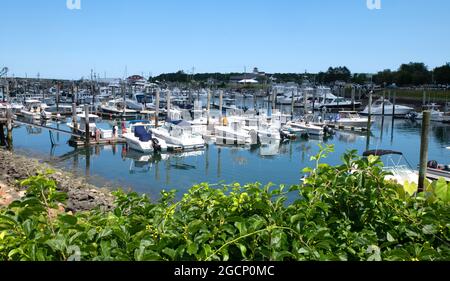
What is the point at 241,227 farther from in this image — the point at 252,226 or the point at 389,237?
the point at 389,237

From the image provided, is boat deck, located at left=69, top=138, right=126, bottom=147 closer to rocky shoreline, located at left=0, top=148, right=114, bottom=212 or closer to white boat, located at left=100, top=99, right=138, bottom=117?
rocky shoreline, located at left=0, top=148, right=114, bottom=212

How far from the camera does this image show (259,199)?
2.67m

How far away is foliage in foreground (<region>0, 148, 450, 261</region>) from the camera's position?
2041 mm

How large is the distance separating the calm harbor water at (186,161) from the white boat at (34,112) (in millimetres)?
6619

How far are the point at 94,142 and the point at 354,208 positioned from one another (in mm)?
30576

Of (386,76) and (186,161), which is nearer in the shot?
(186,161)

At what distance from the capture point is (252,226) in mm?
2186

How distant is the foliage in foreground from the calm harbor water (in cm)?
1463

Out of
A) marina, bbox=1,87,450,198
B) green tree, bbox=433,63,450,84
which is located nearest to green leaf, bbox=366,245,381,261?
marina, bbox=1,87,450,198

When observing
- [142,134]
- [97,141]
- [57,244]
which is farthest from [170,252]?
[97,141]

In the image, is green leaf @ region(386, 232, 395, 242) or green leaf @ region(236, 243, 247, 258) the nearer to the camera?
green leaf @ region(236, 243, 247, 258)

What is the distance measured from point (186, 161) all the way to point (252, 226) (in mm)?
24979

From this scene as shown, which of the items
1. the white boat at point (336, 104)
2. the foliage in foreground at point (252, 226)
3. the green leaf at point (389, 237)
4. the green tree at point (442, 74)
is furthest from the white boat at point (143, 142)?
the green tree at point (442, 74)
